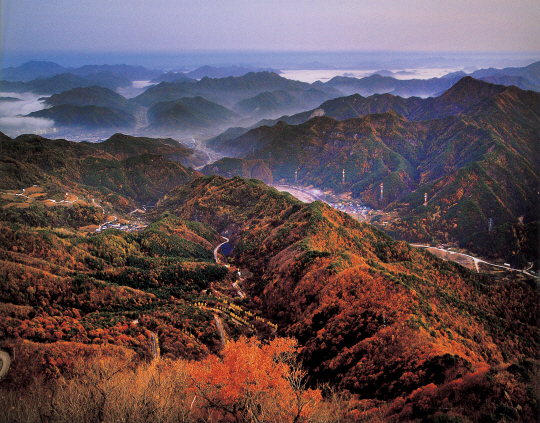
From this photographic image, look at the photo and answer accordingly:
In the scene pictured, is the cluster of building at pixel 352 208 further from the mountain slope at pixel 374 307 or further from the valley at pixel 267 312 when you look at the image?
the mountain slope at pixel 374 307

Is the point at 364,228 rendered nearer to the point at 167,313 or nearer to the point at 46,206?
the point at 167,313

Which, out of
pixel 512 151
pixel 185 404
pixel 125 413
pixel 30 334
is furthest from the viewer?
pixel 512 151

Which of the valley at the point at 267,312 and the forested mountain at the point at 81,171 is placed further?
the forested mountain at the point at 81,171

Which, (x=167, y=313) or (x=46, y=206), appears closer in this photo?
(x=167, y=313)

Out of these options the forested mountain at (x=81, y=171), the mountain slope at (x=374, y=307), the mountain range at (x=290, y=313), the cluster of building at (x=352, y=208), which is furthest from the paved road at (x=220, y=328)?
the cluster of building at (x=352, y=208)

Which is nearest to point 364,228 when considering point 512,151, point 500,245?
point 500,245

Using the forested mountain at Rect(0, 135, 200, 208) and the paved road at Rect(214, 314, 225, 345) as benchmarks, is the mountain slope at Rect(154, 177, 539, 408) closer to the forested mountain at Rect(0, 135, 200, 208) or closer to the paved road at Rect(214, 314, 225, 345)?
the paved road at Rect(214, 314, 225, 345)

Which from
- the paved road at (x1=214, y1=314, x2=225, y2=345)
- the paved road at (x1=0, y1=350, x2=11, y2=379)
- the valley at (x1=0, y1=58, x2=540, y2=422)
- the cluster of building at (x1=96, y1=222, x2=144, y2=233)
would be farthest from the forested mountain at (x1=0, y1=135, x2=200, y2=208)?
the paved road at (x1=0, y1=350, x2=11, y2=379)

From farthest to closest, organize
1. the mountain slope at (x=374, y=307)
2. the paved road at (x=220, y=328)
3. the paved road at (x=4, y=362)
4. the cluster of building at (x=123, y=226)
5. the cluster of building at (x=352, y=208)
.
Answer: the cluster of building at (x=352, y=208), the cluster of building at (x=123, y=226), the paved road at (x=220, y=328), the mountain slope at (x=374, y=307), the paved road at (x=4, y=362)
